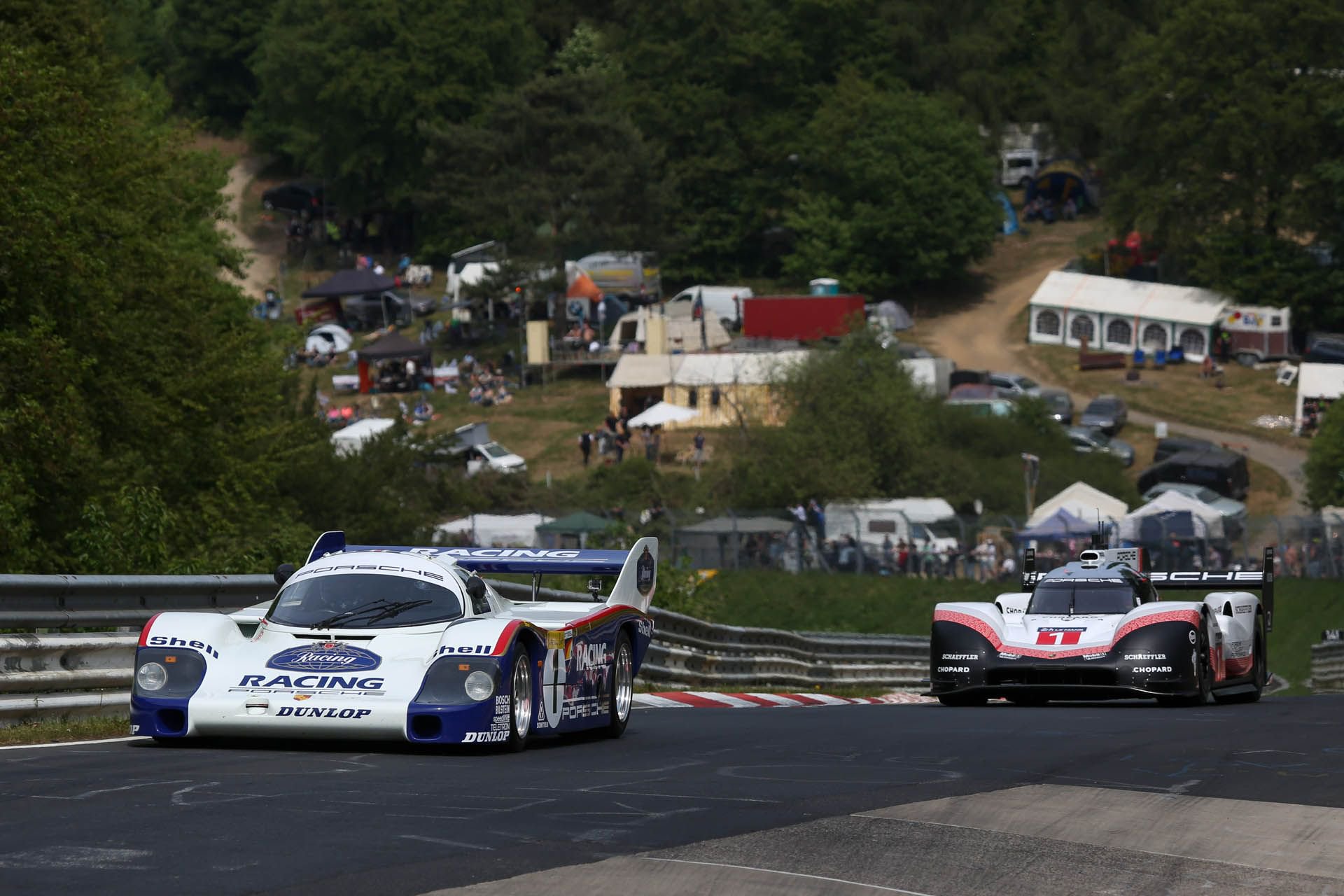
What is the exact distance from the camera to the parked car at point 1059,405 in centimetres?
7300

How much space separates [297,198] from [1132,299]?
55.3m

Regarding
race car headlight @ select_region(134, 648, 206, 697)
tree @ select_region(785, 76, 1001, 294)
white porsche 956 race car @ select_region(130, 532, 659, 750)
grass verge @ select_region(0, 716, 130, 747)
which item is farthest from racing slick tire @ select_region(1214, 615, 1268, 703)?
tree @ select_region(785, 76, 1001, 294)

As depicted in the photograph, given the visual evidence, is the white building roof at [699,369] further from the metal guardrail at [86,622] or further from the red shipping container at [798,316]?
the metal guardrail at [86,622]

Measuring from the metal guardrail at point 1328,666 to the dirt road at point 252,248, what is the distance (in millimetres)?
73269

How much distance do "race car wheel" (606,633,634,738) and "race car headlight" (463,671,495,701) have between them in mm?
2322

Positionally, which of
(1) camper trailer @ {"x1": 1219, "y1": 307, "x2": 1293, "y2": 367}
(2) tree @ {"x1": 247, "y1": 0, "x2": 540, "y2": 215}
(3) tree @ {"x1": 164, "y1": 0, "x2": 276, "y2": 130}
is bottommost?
(1) camper trailer @ {"x1": 1219, "y1": 307, "x2": 1293, "y2": 367}

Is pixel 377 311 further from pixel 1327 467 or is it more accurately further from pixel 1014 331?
pixel 1327 467

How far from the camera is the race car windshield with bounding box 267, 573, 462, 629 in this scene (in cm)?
1236

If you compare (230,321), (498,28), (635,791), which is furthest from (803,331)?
(635,791)

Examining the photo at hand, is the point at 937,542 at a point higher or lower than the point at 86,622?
lower

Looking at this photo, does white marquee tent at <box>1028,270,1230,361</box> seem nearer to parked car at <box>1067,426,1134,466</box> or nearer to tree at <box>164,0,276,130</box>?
parked car at <box>1067,426,1134,466</box>

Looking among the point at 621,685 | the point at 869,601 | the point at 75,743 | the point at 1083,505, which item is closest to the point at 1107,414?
the point at 1083,505

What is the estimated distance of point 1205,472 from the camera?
2549 inches

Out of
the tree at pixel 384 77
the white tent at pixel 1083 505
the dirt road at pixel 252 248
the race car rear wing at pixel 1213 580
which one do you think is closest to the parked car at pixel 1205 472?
the white tent at pixel 1083 505
